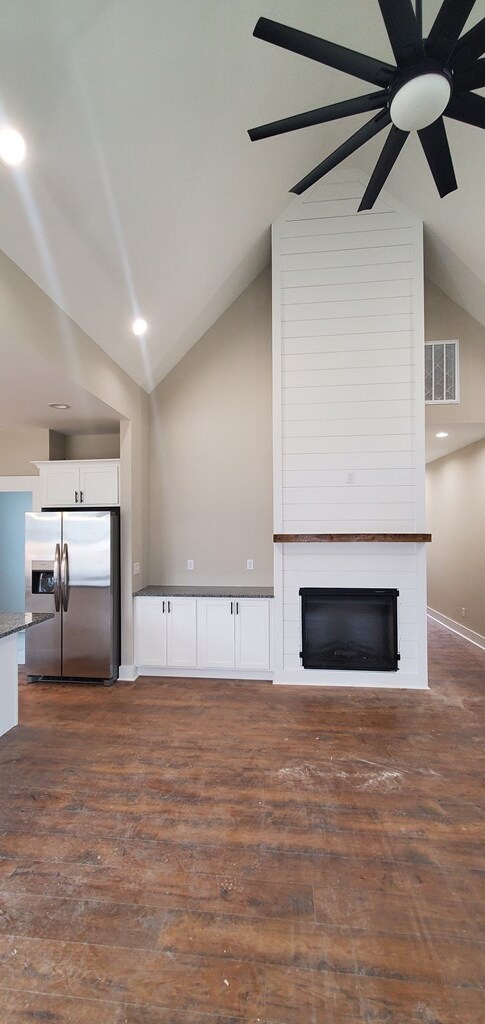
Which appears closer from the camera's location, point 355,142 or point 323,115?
point 323,115

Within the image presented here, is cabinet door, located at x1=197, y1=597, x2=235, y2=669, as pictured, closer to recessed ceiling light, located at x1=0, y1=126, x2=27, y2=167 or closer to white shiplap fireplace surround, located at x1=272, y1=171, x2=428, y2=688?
white shiplap fireplace surround, located at x1=272, y1=171, x2=428, y2=688

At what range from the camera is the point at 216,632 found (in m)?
4.32

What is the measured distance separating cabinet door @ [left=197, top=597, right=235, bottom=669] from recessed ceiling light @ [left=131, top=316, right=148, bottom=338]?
2.58 m

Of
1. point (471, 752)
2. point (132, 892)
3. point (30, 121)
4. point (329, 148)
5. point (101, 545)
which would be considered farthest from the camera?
point (101, 545)

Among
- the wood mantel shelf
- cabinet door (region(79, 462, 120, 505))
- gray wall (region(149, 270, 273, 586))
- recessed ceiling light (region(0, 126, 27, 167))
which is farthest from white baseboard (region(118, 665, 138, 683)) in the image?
recessed ceiling light (region(0, 126, 27, 167))

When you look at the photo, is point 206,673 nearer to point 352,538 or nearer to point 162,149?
point 352,538

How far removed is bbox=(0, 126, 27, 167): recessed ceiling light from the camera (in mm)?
2121

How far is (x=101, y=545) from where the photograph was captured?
4215 millimetres

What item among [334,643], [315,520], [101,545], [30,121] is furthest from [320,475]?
[30,121]

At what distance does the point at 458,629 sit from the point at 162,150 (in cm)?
622

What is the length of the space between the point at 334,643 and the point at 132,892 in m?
2.79

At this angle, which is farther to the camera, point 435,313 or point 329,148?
point 435,313

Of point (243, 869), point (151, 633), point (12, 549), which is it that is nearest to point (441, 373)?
point (151, 633)

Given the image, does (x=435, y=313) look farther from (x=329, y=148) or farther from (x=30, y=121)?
(x=30, y=121)
